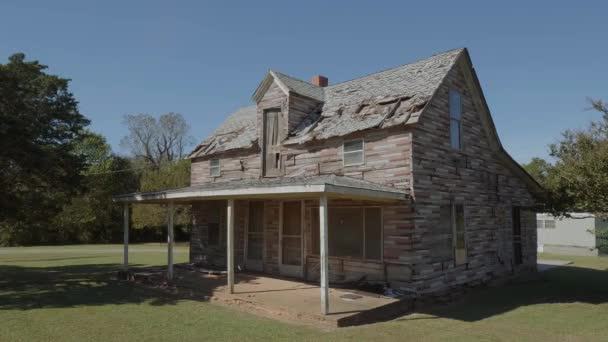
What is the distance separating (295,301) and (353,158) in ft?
15.3

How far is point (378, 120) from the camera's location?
1233 centimetres

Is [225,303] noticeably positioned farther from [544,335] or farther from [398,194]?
[544,335]

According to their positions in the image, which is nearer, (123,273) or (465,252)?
(465,252)

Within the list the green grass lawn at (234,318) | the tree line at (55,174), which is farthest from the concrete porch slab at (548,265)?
the tree line at (55,174)

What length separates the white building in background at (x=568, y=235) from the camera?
90.1ft

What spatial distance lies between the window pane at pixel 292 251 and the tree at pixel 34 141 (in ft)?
27.0

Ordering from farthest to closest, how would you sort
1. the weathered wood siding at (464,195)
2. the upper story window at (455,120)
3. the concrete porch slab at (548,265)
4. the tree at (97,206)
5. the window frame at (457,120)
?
1. the tree at (97,206)
2. the concrete porch slab at (548,265)
3. the upper story window at (455,120)
4. the window frame at (457,120)
5. the weathered wood siding at (464,195)

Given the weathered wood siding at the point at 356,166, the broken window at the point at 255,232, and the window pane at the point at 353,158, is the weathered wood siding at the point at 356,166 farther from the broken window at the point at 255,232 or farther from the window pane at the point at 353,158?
the broken window at the point at 255,232

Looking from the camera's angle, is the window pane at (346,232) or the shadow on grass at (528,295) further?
the window pane at (346,232)

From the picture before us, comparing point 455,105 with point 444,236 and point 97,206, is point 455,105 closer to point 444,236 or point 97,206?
point 444,236

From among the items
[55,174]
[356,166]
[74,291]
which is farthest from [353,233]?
[55,174]

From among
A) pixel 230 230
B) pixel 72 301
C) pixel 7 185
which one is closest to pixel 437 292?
pixel 230 230

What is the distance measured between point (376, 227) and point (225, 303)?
446 cm

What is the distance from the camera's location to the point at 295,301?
1006cm
